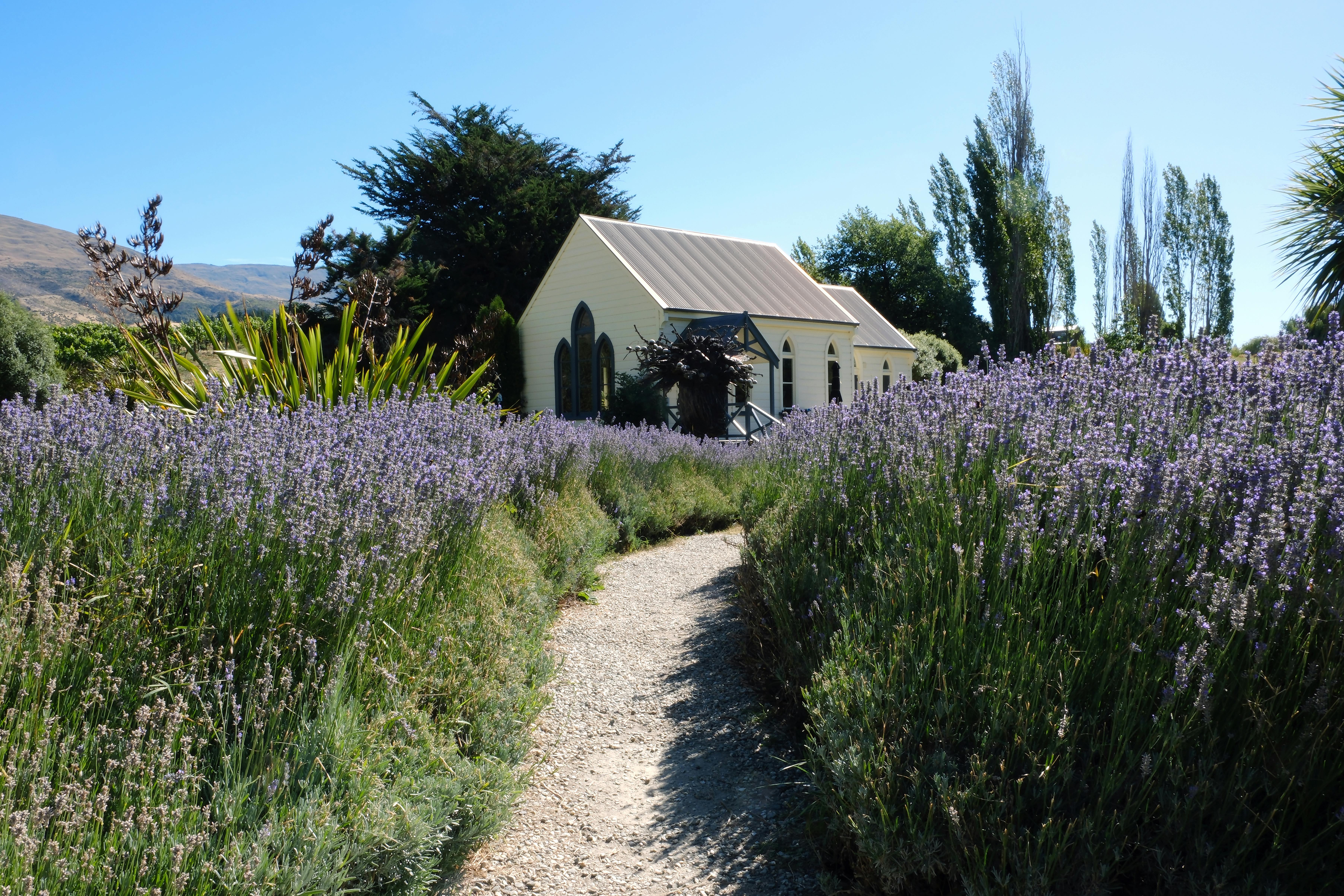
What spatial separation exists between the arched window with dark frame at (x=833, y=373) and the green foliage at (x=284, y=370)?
1490 centimetres

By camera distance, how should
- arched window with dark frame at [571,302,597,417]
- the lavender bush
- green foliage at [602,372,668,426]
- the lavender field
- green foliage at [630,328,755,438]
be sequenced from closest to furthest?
the lavender field, the lavender bush, green foliage at [630,328,755,438], green foliage at [602,372,668,426], arched window with dark frame at [571,302,597,417]

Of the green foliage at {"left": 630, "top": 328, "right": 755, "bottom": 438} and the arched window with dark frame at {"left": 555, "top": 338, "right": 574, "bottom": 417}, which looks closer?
the green foliage at {"left": 630, "top": 328, "right": 755, "bottom": 438}

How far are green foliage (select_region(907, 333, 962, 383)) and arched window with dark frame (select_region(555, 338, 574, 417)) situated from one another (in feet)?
44.2

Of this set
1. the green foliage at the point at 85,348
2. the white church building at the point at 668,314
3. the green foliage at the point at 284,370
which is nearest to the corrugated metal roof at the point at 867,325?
the white church building at the point at 668,314

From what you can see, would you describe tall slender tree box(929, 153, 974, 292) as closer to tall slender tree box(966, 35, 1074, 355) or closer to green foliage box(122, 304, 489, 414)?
tall slender tree box(966, 35, 1074, 355)

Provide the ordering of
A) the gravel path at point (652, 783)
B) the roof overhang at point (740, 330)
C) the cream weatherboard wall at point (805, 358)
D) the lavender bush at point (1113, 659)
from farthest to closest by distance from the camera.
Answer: the cream weatherboard wall at point (805, 358), the roof overhang at point (740, 330), the gravel path at point (652, 783), the lavender bush at point (1113, 659)

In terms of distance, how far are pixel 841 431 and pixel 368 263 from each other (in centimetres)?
1937

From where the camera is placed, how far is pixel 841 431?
5.12 metres

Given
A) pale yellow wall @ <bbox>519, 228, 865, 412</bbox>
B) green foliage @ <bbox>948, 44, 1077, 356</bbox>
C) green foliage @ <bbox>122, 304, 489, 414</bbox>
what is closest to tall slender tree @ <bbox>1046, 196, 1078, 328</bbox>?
green foliage @ <bbox>948, 44, 1077, 356</bbox>

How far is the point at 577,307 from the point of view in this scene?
20078 mm

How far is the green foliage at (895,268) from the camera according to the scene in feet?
138

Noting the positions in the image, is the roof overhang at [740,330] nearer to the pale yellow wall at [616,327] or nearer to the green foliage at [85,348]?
the pale yellow wall at [616,327]

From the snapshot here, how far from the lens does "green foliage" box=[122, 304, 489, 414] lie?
6344mm

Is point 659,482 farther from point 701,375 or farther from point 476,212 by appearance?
point 476,212
